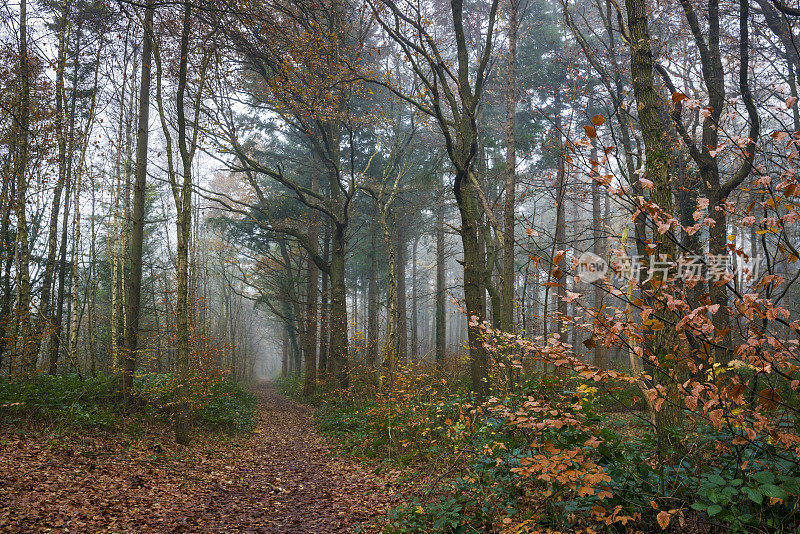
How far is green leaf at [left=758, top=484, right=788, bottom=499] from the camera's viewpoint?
249cm

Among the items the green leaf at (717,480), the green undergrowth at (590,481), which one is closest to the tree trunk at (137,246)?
the green undergrowth at (590,481)

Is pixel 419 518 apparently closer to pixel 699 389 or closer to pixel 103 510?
pixel 699 389

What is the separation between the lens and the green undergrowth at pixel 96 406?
6.84 meters

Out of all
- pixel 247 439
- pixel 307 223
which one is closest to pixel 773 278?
pixel 247 439

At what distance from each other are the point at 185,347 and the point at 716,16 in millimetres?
11133

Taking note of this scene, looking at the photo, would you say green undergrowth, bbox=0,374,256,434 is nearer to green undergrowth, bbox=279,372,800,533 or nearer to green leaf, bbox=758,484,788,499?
green undergrowth, bbox=279,372,800,533

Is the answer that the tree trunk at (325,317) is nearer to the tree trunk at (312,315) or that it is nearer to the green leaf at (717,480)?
the tree trunk at (312,315)

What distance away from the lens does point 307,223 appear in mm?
15359

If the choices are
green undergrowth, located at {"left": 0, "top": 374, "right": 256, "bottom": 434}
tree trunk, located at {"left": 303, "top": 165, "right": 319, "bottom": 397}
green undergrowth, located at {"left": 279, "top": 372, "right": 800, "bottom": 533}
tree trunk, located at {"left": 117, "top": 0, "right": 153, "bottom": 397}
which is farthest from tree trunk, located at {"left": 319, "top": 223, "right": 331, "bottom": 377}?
green undergrowth, located at {"left": 279, "top": 372, "right": 800, "bottom": 533}

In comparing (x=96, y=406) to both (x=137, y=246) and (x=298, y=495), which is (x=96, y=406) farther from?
(x=298, y=495)

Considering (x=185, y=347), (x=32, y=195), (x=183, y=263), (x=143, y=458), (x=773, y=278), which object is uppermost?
(x=32, y=195)

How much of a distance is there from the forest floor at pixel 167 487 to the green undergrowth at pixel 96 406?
0.29 metres

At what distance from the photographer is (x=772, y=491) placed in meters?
2.51

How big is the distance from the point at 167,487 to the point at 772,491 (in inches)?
248
